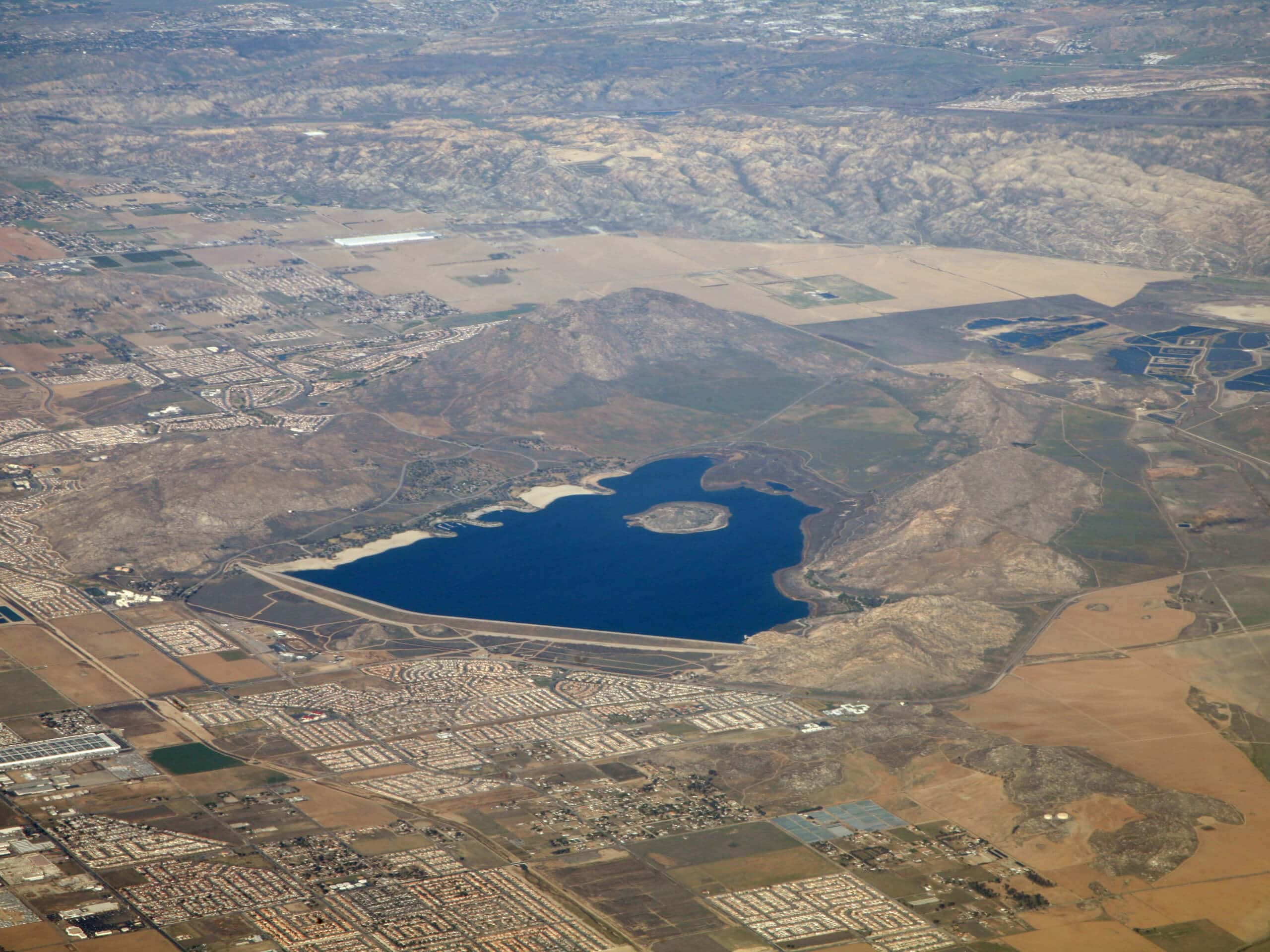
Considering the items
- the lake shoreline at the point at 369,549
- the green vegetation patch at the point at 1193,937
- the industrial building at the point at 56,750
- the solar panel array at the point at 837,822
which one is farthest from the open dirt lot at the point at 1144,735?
the lake shoreline at the point at 369,549

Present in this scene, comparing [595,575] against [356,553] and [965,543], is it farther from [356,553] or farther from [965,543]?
[965,543]

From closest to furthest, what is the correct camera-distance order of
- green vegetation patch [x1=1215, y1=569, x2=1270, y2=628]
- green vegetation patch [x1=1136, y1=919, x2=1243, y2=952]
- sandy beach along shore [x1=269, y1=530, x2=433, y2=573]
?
1. green vegetation patch [x1=1136, y1=919, x2=1243, y2=952]
2. green vegetation patch [x1=1215, y1=569, x2=1270, y2=628]
3. sandy beach along shore [x1=269, y1=530, x2=433, y2=573]

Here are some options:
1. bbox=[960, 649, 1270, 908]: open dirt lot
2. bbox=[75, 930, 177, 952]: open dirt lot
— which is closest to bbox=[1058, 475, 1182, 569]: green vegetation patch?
bbox=[960, 649, 1270, 908]: open dirt lot

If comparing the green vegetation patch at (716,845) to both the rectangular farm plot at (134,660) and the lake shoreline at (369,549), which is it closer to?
the rectangular farm plot at (134,660)

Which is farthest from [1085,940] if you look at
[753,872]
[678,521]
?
[678,521]

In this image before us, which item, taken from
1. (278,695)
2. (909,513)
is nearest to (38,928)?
(278,695)

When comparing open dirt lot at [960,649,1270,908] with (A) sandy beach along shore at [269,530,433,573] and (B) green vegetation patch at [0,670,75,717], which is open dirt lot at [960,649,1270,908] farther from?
(B) green vegetation patch at [0,670,75,717]
